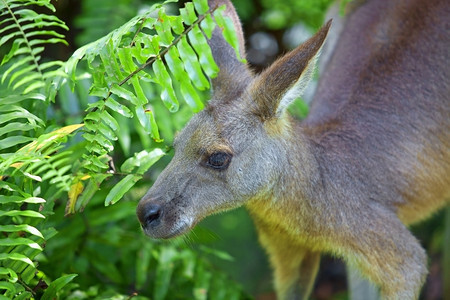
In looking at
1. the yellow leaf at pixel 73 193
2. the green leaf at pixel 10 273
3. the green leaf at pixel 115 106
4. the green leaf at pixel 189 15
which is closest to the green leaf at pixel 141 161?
the yellow leaf at pixel 73 193

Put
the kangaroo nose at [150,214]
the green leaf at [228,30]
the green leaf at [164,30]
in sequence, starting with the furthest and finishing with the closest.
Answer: the kangaroo nose at [150,214] → the green leaf at [164,30] → the green leaf at [228,30]

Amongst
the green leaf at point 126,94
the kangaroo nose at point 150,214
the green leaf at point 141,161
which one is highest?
the green leaf at point 126,94

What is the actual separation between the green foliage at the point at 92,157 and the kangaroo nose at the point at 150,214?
0.18 metres

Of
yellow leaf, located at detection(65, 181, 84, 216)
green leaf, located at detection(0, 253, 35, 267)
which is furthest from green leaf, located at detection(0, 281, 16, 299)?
yellow leaf, located at detection(65, 181, 84, 216)

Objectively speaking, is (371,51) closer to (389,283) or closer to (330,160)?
(330,160)

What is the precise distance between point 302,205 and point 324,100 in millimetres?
1126

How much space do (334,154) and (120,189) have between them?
1599mm

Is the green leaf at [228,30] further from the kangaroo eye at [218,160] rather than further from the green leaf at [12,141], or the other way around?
the green leaf at [12,141]

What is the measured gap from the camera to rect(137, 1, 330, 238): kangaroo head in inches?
149

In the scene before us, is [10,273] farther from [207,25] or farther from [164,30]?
[207,25]

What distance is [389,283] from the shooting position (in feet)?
14.1

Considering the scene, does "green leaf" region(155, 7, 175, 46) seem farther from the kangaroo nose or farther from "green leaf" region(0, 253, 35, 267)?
"green leaf" region(0, 253, 35, 267)

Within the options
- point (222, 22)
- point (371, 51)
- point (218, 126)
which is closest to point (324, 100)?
point (371, 51)

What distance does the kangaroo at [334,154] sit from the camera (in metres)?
3.89
